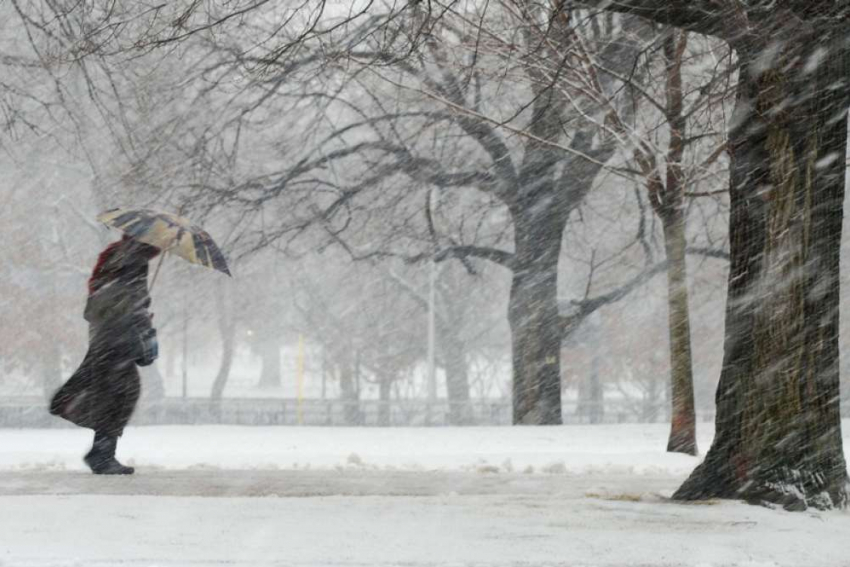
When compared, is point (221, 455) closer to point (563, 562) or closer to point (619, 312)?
point (563, 562)

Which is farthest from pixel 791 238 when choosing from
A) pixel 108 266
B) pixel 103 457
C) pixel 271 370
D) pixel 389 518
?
pixel 271 370

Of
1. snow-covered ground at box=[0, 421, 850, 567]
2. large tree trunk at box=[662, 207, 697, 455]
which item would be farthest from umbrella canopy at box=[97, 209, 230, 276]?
large tree trunk at box=[662, 207, 697, 455]

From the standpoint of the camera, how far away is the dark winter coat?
28.7ft

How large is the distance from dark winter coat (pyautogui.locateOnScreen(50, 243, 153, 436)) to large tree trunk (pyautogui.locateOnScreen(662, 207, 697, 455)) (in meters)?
6.39

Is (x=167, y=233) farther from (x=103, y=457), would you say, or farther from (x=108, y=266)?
(x=103, y=457)

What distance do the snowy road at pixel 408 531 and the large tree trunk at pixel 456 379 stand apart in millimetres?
31085

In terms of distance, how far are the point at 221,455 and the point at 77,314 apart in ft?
88.2

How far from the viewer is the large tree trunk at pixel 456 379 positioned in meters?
39.4

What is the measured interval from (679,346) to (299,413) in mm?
28650

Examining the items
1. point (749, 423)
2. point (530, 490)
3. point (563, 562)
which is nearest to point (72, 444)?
point (530, 490)

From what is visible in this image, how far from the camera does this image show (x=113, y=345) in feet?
28.8

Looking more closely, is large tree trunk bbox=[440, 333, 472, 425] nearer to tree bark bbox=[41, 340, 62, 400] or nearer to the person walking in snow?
tree bark bbox=[41, 340, 62, 400]

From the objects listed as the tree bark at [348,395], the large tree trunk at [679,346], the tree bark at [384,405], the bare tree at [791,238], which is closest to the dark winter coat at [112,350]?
the bare tree at [791,238]

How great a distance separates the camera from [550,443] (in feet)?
45.3
